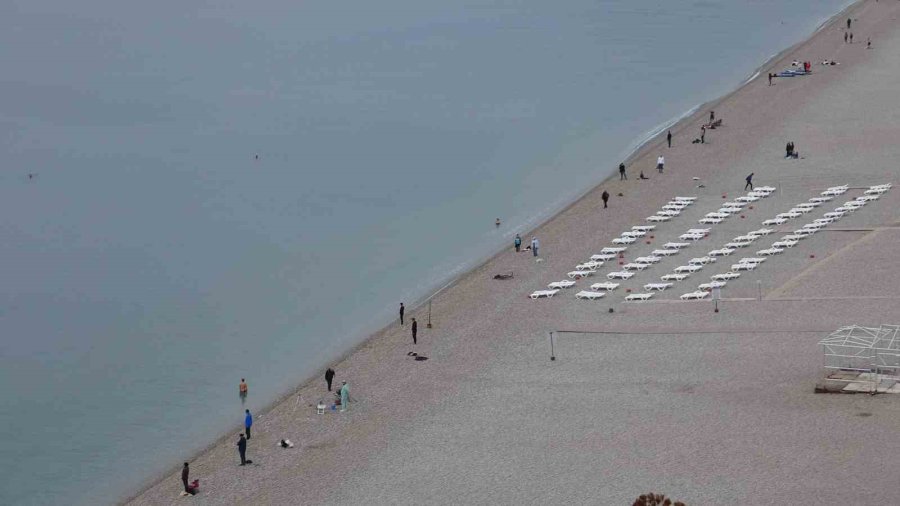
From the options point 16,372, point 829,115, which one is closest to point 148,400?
point 16,372

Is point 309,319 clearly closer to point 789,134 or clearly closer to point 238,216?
point 238,216

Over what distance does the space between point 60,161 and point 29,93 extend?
2531cm

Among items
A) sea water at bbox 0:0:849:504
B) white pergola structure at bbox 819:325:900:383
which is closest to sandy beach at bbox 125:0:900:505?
white pergola structure at bbox 819:325:900:383

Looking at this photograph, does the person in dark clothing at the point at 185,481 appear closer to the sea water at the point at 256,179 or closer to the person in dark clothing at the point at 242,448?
the person in dark clothing at the point at 242,448

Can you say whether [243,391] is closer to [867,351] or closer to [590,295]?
[590,295]

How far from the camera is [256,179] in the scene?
80.3 meters

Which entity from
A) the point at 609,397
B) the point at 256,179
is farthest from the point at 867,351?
the point at 256,179

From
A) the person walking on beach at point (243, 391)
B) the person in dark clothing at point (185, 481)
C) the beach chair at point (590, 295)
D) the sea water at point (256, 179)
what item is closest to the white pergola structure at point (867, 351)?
the beach chair at point (590, 295)

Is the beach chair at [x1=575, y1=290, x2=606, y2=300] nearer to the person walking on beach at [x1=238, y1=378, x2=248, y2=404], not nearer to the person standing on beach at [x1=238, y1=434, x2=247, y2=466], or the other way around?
the person walking on beach at [x1=238, y1=378, x2=248, y2=404]

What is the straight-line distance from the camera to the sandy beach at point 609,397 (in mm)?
33406

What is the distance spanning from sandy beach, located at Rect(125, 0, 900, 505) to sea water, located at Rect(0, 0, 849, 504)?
152 inches

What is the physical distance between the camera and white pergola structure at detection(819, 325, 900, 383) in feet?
121

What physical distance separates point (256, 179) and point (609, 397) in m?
45.1

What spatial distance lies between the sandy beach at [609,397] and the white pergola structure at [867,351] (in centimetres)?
80
